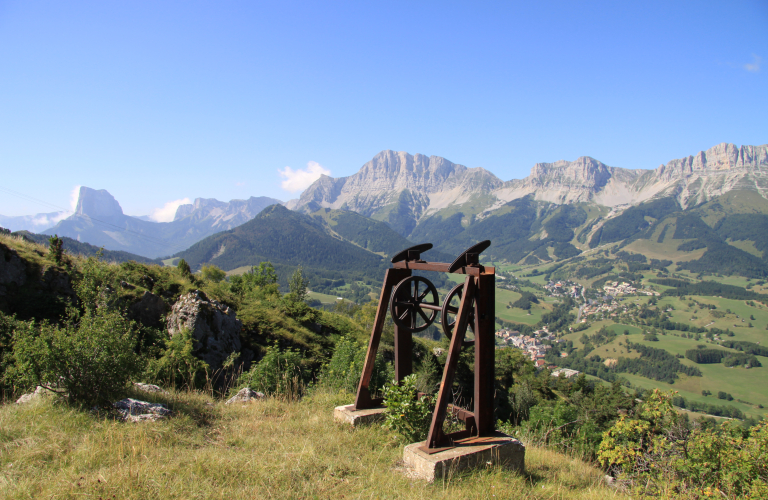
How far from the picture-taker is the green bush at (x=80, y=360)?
5.52 m

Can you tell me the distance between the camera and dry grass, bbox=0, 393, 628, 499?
407cm

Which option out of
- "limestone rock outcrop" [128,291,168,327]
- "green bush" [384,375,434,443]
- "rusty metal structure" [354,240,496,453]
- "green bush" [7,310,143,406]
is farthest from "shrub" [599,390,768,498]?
"limestone rock outcrop" [128,291,168,327]

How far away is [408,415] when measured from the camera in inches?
230

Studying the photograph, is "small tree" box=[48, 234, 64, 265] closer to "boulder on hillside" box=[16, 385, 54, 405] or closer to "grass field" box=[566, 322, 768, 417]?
"boulder on hillside" box=[16, 385, 54, 405]

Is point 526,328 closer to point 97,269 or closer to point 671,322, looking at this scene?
point 671,322

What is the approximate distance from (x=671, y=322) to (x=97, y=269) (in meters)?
227

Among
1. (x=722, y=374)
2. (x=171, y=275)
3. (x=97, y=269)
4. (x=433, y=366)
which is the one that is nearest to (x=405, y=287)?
(x=97, y=269)

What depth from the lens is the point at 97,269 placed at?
11766 millimetres

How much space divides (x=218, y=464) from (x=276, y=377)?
16.0ft

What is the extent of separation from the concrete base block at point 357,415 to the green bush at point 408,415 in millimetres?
613

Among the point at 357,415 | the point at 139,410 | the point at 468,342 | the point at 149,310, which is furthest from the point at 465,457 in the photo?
the point at 149,310

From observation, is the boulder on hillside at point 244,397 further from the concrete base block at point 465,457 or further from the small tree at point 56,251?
→ the small tree at point 56,251

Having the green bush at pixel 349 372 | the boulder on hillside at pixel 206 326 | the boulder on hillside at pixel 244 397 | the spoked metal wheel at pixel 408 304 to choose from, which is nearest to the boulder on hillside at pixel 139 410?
the boulder on hillside at pixel 244 397

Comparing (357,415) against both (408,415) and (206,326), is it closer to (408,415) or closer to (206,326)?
(408,415)
